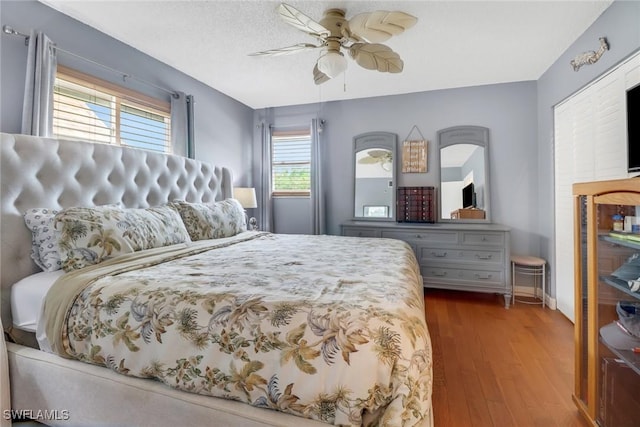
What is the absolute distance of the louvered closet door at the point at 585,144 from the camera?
2.05 metres

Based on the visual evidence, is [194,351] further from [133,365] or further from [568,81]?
[568,81]

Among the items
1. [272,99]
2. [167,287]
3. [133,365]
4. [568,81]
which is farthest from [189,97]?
[568,81]

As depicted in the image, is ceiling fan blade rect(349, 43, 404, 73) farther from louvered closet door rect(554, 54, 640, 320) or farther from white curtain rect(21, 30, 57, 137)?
white curtain rect(21, 30, 57, 137)

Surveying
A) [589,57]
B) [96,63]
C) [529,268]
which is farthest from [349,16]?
[529,268]

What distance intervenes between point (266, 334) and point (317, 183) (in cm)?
328

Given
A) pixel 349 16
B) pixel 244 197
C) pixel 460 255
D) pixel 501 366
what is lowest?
pixel 501 366

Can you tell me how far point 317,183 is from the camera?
13.8 ft

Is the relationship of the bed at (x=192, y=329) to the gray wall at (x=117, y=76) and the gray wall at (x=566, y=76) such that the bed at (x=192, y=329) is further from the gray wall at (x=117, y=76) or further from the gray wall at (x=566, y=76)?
the gray wall at (x=566, y=76)

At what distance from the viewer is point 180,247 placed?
2152mm

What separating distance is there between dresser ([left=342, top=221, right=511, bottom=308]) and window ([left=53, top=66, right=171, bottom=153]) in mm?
2658

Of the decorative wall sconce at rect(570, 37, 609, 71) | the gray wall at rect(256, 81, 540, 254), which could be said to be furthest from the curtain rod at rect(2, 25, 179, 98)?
the decorative wall sconce at rect(570, 37, 609, 71)

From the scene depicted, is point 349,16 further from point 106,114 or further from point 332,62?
point 106,114

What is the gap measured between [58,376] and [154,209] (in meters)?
1.21

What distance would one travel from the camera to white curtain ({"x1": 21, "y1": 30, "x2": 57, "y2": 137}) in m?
1.90
